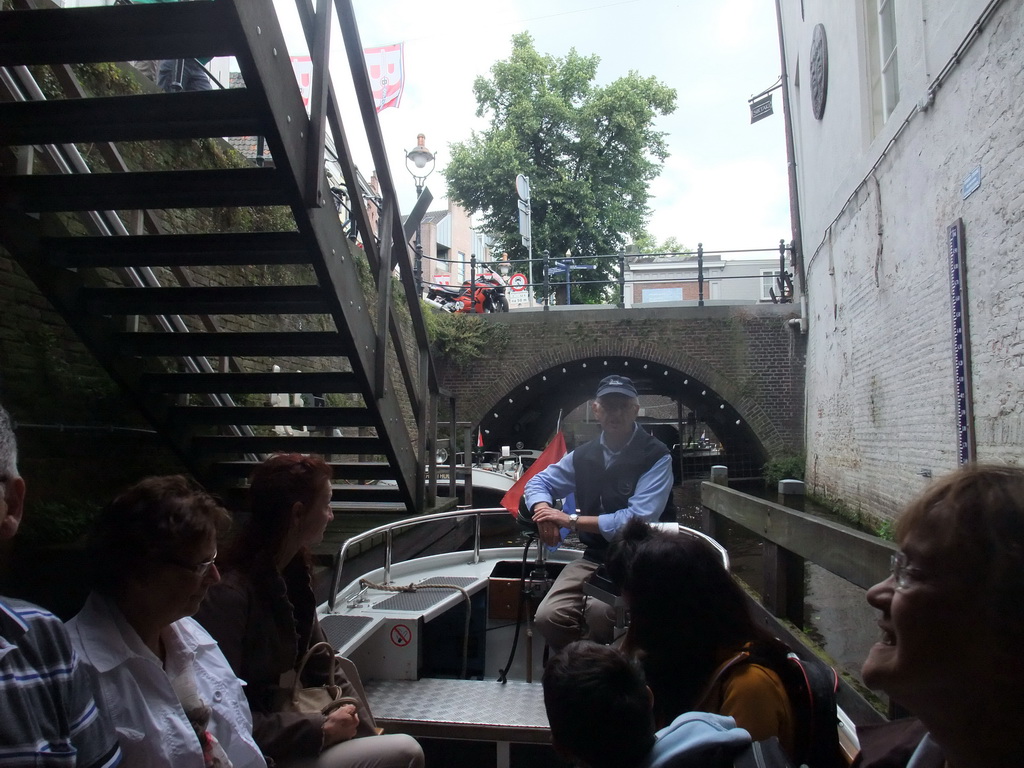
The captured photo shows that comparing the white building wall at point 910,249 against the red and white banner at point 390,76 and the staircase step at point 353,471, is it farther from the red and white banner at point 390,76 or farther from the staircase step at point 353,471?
the red and white banner at point 390,76

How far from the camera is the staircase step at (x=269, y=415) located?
4.69m

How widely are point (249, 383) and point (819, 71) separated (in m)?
9.81

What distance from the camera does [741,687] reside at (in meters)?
1.53

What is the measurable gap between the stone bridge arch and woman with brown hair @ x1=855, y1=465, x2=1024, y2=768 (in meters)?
13.2

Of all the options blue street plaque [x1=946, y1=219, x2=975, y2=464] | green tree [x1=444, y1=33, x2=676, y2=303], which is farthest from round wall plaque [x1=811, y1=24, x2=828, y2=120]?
green tree [x1=444, y1=33, x2=676, y2=303]

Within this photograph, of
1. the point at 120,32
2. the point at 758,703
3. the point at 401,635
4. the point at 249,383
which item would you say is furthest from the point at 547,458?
the point at 120,32

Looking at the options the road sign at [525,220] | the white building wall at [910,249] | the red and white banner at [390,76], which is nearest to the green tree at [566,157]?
the road sign at [525,220]

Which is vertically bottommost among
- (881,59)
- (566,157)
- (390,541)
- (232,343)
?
(390,541)

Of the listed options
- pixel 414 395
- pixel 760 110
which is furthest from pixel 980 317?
pixel 760 110

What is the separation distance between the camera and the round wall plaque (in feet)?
34.0

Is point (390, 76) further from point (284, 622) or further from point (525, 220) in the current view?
point (284, 622)

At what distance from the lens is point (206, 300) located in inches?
155

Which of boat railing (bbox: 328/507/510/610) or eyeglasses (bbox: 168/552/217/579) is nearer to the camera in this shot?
eyeglasses (bbox: 168/552/217/579)

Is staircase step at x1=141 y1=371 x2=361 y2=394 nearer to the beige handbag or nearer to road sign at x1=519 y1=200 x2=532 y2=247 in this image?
the beige handbag
